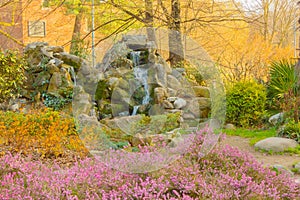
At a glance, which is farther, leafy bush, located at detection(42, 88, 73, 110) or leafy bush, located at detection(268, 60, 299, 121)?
leafy bush, located at detection(42, 88, 73, 110)

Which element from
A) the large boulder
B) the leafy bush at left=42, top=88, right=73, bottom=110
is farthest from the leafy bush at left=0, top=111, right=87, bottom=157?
the large boulder

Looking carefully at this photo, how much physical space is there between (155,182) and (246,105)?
5.92 meters

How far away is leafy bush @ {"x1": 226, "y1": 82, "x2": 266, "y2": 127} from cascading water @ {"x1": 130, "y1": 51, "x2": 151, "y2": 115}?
13.0ft

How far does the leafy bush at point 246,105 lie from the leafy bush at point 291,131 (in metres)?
1.58

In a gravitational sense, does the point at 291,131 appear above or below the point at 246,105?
below

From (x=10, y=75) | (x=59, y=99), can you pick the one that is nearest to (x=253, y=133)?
(x=59, y=99)

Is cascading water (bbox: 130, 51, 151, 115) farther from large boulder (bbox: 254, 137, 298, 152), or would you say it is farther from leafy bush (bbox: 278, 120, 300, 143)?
leafy bush (bbox: 278, 120, 300, 143)

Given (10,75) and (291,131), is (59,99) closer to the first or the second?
(10,75)

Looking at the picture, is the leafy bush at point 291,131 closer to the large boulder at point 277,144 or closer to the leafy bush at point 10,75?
the large boulder at point 277,144

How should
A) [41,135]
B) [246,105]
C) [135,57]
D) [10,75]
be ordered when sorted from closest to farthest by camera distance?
[135,57] < [41,135] < [10,75] < [246,105]

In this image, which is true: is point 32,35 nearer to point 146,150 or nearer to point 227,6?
point 227,6

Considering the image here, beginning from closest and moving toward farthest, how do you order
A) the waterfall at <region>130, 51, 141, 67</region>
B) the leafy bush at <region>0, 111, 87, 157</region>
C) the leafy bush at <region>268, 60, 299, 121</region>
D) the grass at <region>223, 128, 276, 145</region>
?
the waterfall at <region>130, 51, 141, 67</region>, the leafy bush at <region>0, 111, 87, 157</region>, the grass at <region>223, 128, 276, 145</region>, the leafy bush at <region>268, 60, 299, 121</region>

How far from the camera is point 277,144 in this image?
19.1ft

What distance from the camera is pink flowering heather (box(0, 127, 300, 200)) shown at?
2551 millimetres
